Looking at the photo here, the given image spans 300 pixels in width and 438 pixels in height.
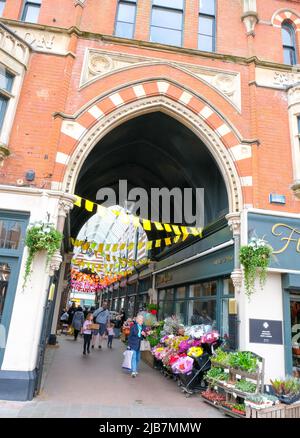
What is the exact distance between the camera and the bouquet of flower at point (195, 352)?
7.26m

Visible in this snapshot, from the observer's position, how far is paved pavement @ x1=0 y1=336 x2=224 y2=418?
534 cm

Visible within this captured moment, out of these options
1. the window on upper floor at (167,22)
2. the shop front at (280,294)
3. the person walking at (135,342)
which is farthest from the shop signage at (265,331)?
the window on upper floor at (167,22)

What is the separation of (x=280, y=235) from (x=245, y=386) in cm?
350

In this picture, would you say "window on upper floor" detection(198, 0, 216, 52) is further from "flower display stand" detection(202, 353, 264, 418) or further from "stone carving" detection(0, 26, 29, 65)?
"flower display stand" detection(202, 353, 264, 418)

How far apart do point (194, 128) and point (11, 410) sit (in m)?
7.47

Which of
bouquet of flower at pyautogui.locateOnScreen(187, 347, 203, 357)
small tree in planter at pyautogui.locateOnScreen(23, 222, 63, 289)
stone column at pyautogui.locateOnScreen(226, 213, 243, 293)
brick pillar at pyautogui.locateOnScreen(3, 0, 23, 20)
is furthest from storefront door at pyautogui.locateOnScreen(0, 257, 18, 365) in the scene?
brick pillar at pyautogui.locateOnScreen(3, 0, 23, 20)

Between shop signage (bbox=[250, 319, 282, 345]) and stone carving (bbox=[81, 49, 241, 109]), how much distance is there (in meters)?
5.76

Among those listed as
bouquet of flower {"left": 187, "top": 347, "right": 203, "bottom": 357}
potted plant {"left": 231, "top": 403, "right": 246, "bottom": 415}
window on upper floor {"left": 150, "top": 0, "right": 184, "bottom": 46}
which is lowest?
potted plant {"left": 231, "top": 403, "right": 246, "bottom": 415}

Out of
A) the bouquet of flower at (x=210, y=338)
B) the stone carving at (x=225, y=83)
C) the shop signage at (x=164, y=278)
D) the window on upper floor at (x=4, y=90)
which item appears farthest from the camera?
the shop signage at (x=164, y=278)

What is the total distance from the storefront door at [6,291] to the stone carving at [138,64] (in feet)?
16.2

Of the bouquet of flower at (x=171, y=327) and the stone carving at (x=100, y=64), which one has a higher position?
the stone carving at (x=100, y=64)

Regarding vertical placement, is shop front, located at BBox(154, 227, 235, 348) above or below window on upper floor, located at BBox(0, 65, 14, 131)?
below

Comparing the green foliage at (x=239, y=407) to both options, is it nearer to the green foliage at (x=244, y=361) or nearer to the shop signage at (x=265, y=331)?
the green foliage at (x=244, y=361)
